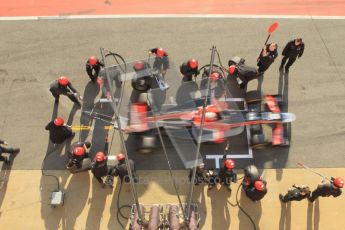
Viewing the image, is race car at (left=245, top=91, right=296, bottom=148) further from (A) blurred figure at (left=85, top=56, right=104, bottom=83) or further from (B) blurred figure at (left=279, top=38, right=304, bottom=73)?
(A) blurred figure at (left=85, top=56, right=104, bottom=83)

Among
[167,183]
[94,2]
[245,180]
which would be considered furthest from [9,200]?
[94,2]

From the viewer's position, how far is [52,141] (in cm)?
984

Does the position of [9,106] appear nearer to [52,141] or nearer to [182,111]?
[52,141]

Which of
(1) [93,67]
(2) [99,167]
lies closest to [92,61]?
(1) [93,67]

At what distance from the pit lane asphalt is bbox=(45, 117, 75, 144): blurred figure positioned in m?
0.62

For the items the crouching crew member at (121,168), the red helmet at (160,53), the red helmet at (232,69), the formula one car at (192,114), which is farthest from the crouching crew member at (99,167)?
the red helmet at (232,69)

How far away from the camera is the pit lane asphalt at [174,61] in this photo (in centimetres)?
1006

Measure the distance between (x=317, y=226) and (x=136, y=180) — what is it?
4.91 m

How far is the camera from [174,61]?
11.6m

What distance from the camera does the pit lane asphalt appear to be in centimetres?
1006

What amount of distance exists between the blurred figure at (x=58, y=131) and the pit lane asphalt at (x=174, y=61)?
2.05 ft

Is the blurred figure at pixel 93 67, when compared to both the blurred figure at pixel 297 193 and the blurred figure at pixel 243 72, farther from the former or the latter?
the blurred figure at pixel 297 193

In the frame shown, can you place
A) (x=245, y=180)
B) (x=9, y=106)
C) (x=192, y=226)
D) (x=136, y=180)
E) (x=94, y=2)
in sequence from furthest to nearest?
(x=94, y=2) → (x=9, y=106) → (x=136, y=180) → (x=245, y=180) → (x=192, y=226)

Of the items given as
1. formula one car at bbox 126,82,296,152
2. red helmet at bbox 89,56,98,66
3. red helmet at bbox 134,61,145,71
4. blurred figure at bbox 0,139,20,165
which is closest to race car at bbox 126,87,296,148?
formula one car at bbox 126,82,296,152
